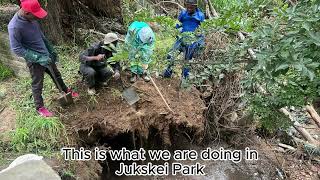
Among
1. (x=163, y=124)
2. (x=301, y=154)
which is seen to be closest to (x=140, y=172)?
(x=163, y=124)

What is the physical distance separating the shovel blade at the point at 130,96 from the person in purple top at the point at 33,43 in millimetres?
1158

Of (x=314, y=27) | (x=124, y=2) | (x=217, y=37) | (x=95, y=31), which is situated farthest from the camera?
(x=124, y=2)

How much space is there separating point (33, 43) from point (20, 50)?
0.80ft

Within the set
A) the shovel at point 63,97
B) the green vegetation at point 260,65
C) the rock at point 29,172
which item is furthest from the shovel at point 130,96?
the rock at point 29,172

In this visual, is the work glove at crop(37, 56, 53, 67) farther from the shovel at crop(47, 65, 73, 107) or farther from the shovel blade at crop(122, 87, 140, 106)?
the shovel blade at crop(122, 87, 140, 106)

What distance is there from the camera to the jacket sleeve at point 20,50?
4.34 metres

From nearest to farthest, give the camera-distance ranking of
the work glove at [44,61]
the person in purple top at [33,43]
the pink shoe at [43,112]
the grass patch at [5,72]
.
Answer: the person in purple top at [33,43] < the work glove at [44,61] < the pink shoe at [43,112] < the grass patch at [5,72]

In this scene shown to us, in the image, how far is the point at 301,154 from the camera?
639 cm

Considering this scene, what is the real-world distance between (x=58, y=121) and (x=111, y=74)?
3.79 ft

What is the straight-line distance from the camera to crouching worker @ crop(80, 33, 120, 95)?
5135 mm

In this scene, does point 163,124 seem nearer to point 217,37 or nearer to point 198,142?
point 198,142

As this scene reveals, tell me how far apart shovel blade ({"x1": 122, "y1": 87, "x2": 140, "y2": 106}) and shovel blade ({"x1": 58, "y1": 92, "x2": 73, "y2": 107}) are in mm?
827

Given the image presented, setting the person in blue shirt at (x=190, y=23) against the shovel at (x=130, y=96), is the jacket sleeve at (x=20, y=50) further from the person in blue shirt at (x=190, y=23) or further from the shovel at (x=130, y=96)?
the person in blue shirt at (x=190, y=23)

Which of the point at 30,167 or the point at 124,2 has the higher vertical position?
the point at 124,2
